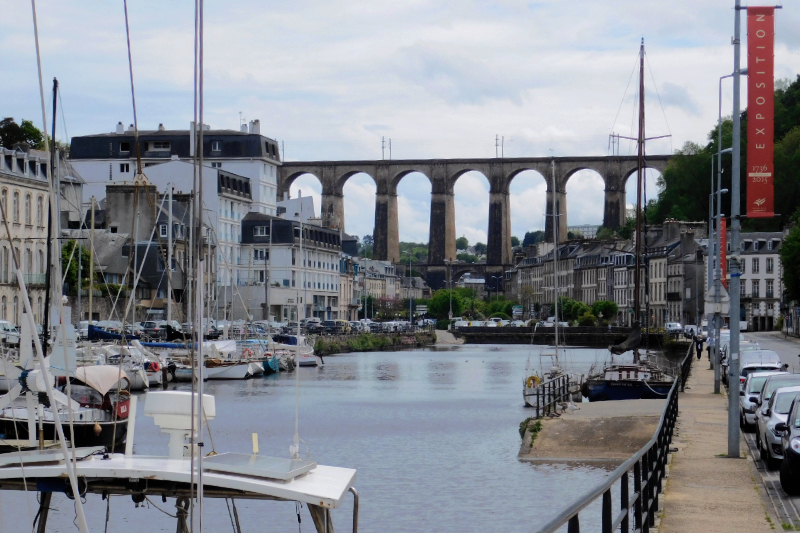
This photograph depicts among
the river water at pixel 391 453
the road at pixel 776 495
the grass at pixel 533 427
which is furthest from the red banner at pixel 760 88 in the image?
the grass at pixel 533 427

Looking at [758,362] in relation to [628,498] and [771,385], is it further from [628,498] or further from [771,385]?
[628,498]

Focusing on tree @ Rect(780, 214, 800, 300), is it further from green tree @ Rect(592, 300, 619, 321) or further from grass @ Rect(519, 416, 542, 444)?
grass @ Rect(519, 416, 542, 444)

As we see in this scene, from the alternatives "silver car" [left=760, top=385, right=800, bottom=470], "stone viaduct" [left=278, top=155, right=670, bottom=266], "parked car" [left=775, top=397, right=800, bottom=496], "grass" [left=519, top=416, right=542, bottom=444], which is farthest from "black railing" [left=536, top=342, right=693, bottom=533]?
"stone viaduct" [left=278, top=155, right=670, bottom=266]

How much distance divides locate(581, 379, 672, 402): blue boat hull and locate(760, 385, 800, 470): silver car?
14.4 metres

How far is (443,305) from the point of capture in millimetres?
131125

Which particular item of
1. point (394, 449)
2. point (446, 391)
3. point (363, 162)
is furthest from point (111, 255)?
point (363, 162)

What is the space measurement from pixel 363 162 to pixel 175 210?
190 feet

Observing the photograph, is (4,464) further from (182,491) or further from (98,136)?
(98,136)

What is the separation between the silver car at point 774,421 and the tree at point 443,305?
11261 cm

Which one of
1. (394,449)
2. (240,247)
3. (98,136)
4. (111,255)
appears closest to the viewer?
(394,449)

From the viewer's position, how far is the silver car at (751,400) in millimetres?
21547

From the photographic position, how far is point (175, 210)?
7212 centimetres

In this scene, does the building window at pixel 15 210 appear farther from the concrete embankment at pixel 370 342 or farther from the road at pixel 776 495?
the road at pixel 776 495

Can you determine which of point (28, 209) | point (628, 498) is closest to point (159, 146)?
point (28, 209)
